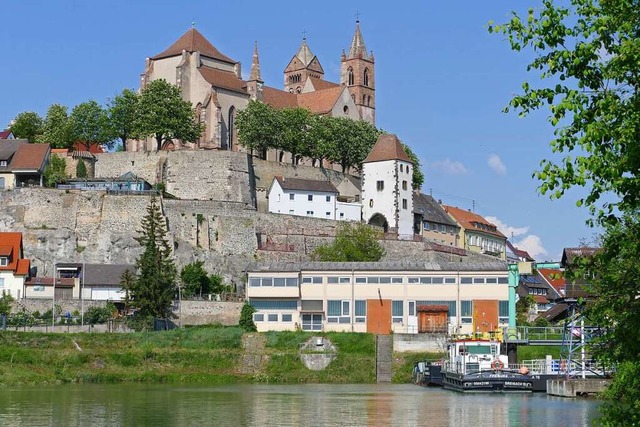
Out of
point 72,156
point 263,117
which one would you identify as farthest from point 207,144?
point 72,156

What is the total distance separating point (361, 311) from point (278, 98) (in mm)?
68950

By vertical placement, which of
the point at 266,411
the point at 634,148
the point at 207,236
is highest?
the point at 207,236

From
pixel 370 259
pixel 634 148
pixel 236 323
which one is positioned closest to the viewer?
pixel 634 148

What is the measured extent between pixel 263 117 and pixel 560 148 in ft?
348

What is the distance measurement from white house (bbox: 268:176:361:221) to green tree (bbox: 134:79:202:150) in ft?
40.2

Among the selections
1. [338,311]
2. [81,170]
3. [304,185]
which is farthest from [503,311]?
[81,170]

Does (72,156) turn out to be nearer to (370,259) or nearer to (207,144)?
(207,144)

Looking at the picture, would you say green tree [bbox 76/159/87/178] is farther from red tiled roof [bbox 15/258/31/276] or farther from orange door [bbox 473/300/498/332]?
orange door [bbox 473/300/498/332]

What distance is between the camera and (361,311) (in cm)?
8262

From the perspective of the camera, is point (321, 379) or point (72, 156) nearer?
point (321, 379)

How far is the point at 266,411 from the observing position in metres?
50.7

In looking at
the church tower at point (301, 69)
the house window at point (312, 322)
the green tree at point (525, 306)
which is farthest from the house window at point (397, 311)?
the church tower at point (301, 69)

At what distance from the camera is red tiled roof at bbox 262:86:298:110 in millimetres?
143825

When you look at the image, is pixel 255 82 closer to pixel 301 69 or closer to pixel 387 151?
pixel 387 151
